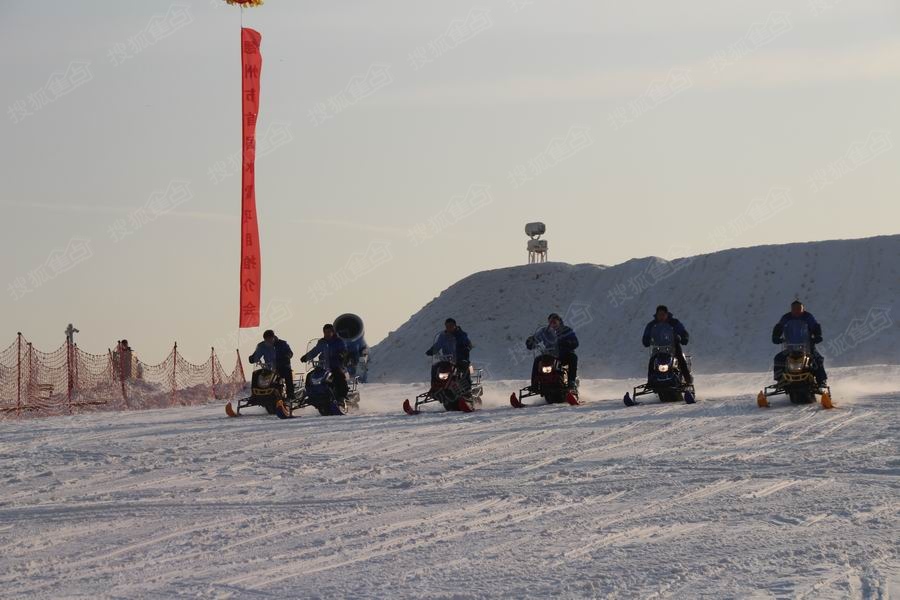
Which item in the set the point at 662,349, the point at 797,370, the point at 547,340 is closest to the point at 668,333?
the point at 662,349

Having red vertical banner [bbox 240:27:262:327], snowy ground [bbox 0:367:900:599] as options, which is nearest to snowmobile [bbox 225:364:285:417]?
snowy ground [bbox 0:367:900:599]

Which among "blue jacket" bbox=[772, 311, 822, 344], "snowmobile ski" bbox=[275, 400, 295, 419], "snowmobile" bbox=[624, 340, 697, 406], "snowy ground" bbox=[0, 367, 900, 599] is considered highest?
"blue jacket" bbox=[772, 311, 822, 344]

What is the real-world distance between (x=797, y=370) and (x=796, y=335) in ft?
1.88

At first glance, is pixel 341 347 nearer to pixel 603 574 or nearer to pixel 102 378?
pixel 102 378

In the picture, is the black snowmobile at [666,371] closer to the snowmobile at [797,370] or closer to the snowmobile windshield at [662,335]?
the snowmobile windshield at [662,335]

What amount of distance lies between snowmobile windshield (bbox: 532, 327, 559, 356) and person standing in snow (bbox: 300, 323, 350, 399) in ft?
10.0

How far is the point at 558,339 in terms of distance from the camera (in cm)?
1989

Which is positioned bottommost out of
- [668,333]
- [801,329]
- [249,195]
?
[801,329]

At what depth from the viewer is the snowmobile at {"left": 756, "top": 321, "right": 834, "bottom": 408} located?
17.3 metres

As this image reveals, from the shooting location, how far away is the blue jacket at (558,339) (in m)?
19.9

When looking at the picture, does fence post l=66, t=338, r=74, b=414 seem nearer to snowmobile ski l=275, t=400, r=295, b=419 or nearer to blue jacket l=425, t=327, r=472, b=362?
snowmobile ski l=275, t=400, r=295, b=419

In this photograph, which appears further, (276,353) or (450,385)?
(276,353)

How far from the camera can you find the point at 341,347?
19688 millimetres

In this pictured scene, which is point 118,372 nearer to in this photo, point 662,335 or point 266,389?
point 266,389
